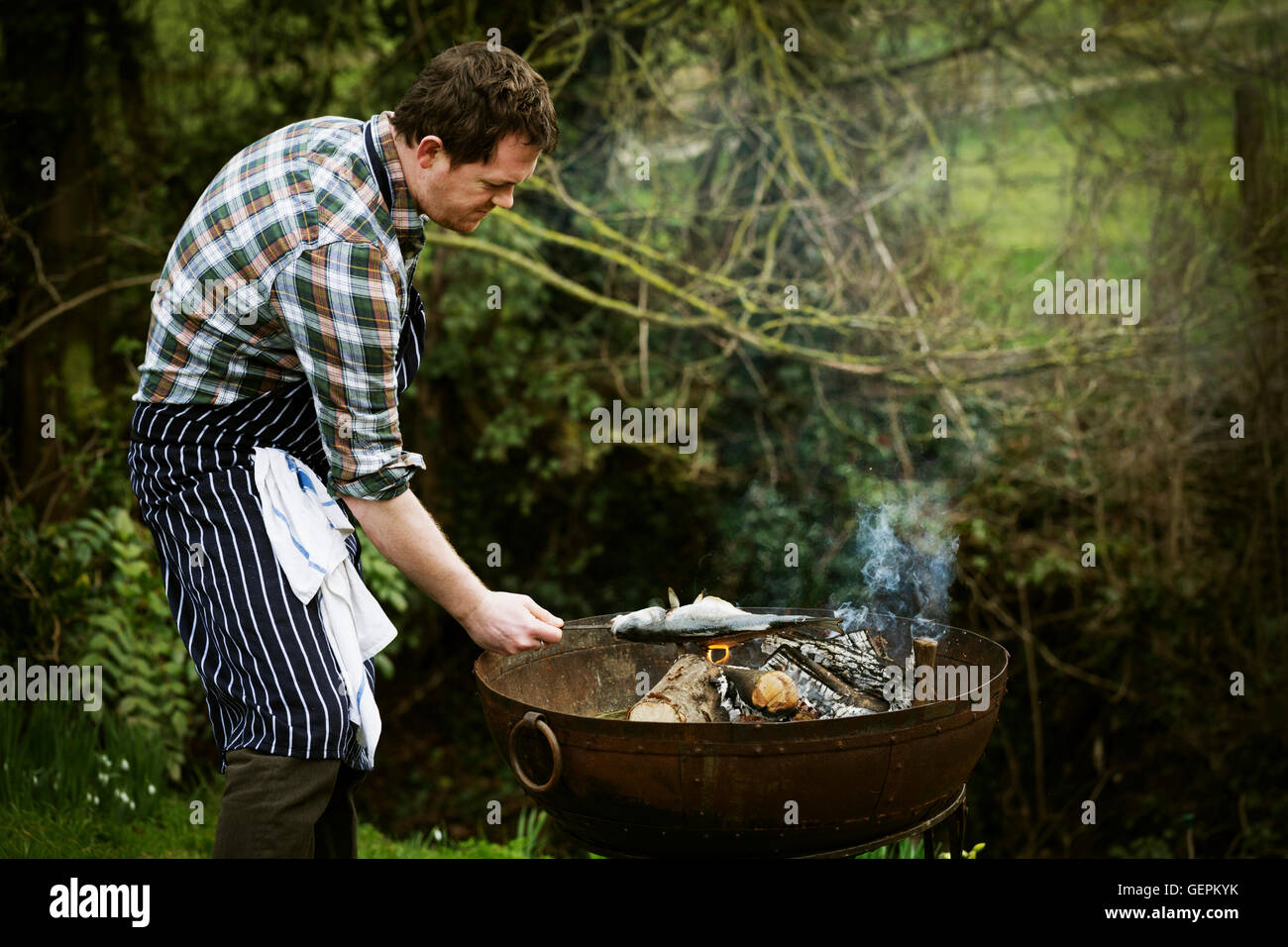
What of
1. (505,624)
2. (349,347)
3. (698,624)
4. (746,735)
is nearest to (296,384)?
(349,347)

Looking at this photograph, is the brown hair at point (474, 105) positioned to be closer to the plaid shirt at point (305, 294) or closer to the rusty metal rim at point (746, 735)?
the plaid shirt at point (305, 294)

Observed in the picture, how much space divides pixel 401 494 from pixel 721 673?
95cm

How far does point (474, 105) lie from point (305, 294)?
19.2 inches

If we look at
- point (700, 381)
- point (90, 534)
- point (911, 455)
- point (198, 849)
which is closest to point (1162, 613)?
point (911, 455)

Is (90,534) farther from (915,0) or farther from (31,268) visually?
(915,0)

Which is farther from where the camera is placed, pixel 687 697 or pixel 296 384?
pixel 687 697

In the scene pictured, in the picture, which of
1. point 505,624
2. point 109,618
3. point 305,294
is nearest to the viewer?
point 305,294

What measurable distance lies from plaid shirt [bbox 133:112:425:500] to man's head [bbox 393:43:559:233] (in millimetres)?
67

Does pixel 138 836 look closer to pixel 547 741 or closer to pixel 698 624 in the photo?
pixel 547 741

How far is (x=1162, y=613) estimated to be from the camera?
17.6ft

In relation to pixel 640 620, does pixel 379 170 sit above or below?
above

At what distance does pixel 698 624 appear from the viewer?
2.49 m

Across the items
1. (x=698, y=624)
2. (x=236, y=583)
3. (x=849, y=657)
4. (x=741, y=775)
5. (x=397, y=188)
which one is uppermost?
(x=397, y=188)

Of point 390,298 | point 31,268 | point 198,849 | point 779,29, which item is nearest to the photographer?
point 390,298
